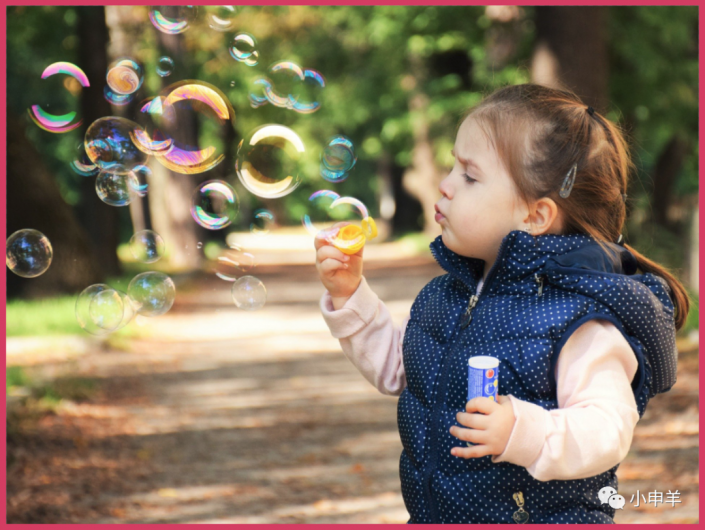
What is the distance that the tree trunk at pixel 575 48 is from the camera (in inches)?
281

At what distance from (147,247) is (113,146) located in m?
0.48

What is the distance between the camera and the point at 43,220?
880cm

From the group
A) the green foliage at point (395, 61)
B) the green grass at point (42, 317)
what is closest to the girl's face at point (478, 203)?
the green foliage at point (395, 61)

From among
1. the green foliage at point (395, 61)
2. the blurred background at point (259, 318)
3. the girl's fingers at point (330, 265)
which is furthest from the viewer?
the green foliage at point (395, 61)

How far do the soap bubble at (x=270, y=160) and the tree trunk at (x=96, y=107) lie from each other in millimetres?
7540

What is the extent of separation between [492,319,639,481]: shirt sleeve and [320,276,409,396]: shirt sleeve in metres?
0.57

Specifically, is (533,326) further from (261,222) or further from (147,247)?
(147,247)

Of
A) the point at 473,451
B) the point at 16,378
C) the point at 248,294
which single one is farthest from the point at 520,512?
the point at 16,378

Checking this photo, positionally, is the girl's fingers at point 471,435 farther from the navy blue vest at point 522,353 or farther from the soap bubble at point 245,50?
the soap bubble at point 245,50

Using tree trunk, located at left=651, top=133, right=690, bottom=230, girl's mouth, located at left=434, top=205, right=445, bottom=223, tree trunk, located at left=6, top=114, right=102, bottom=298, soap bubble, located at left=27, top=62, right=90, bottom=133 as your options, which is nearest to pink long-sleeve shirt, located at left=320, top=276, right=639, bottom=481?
girl's mouth, located at left=434, top=205, right=445, bottom=223

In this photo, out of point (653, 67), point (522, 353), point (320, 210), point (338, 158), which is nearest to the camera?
point (522, 353)

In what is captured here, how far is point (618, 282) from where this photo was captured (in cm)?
178

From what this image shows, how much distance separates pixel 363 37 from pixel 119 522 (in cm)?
1358

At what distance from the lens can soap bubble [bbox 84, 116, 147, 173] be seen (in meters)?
3.53
